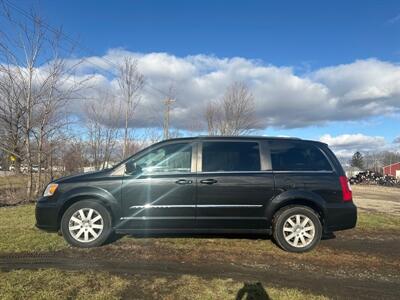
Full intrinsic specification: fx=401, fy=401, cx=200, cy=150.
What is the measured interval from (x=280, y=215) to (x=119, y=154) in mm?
22830

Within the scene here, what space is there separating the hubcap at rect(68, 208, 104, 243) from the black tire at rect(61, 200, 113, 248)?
1.3 inches

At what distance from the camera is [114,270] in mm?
5316

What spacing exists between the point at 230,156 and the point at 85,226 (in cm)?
266

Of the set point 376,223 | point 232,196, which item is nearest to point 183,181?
point 232,196

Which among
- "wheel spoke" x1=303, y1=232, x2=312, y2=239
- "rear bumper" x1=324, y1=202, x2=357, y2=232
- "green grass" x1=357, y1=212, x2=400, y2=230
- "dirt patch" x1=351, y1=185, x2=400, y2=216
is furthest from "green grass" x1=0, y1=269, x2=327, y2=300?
"dirt patch" x1=351, y1=185, x2=400, y2=216

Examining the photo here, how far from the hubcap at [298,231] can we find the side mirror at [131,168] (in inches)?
102

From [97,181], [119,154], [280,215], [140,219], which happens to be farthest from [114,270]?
[119,154]

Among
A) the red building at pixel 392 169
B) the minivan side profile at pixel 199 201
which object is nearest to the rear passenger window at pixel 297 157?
the minivan side profile at pixel 199 201

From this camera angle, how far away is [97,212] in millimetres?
6586

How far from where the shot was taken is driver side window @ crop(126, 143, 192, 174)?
668 centimetres

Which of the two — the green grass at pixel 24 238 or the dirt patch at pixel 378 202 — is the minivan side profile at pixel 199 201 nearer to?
the green grass at pixel 24 238

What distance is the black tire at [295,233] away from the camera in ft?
21.7

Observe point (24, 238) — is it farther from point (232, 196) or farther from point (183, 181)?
point (232, 196)

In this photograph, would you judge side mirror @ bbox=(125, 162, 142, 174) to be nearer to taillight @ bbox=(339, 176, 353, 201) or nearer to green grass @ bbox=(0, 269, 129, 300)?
green grass @ bbox=(0, 269, 129, 300)
